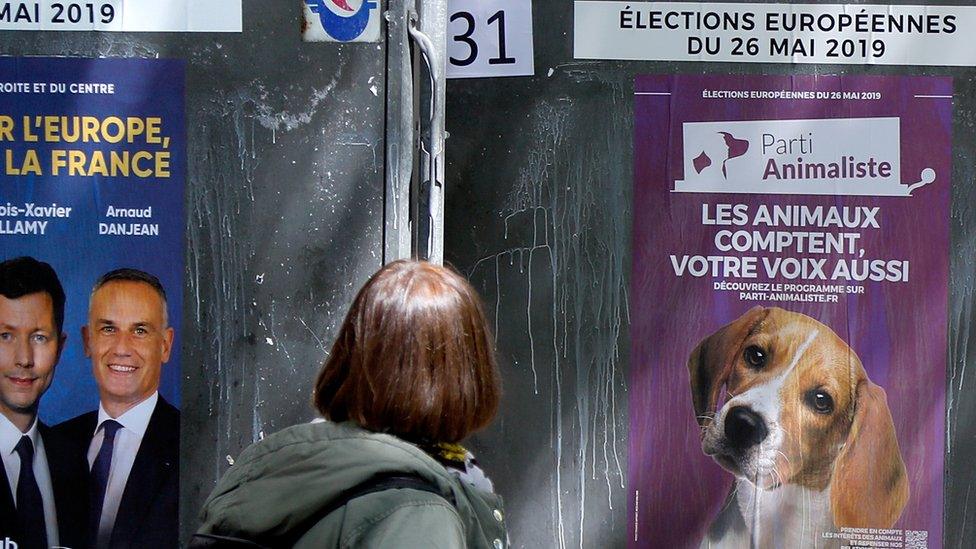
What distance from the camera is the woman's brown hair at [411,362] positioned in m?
1.82

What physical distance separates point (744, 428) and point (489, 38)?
1322mm

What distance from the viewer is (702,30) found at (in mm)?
3350

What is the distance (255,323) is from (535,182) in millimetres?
883

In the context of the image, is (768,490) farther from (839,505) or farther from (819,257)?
(819,257)

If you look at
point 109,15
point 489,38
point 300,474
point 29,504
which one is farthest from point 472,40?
point 300,474

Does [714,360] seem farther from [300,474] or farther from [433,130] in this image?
[300,474]

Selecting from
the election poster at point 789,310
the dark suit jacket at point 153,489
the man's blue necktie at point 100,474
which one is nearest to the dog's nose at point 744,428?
the election poster at point 789,310

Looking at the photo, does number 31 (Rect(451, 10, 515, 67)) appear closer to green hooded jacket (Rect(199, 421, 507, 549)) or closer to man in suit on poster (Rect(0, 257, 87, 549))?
man in suit on poster (Rect(0, 257, 87, 549))

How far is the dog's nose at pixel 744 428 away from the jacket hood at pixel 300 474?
6.07 ft

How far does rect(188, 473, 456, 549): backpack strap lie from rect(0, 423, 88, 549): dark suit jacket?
66.1 inches

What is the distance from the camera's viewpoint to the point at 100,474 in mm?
3260

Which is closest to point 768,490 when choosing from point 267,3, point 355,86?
point 355,86

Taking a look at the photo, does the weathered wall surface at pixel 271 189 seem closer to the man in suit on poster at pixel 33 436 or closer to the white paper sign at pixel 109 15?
the white paper sign at pixel 109 15

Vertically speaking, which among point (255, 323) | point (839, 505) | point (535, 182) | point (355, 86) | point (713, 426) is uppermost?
point (355, 86)
